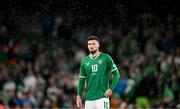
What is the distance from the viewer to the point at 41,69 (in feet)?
71.5

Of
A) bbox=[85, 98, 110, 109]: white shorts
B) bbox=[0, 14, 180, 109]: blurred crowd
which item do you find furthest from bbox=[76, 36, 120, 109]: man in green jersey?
bbox=[0, 14, 180, 109]: blurred crowd

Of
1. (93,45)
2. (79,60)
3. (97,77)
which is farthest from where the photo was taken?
(79,60)

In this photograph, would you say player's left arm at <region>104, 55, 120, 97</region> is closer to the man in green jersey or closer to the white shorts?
the man in green jersey

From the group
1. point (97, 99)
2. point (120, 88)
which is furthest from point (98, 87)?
point (120, 88)

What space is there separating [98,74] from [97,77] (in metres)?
0.06

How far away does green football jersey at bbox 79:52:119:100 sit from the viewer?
13695 mm

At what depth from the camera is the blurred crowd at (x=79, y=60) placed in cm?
1962

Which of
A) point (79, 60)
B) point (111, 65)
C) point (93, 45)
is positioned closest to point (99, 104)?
point (111, 65)

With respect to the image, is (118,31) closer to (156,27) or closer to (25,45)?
(156,27)

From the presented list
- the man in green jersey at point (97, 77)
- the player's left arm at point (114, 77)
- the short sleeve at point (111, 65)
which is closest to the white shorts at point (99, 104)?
the man in green jersey at point (97, 77)

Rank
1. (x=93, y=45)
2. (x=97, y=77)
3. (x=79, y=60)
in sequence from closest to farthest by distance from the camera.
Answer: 1. (x=93, y=45)
2. (x=97, y=77)
3. (x=79, y=60)

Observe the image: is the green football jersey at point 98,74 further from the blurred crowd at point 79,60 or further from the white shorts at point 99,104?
the blurred crowd at point 79,60

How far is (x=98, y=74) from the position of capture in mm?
13719

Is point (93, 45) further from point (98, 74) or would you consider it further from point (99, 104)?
point (99, 104)
